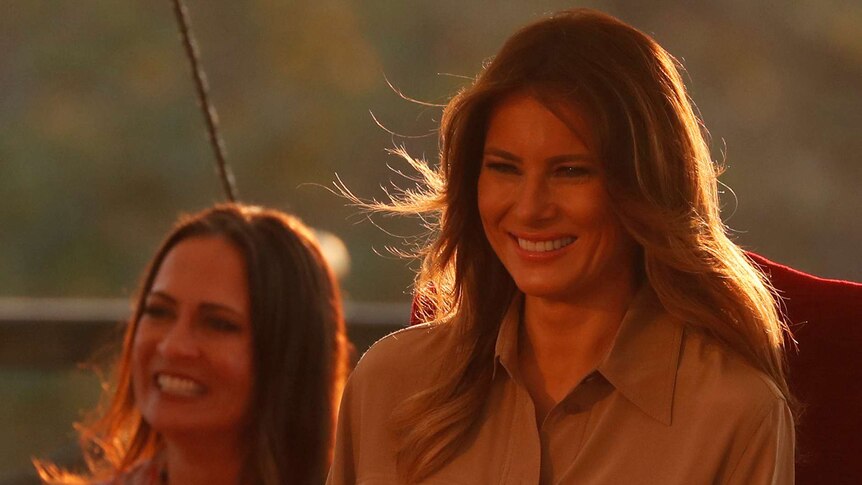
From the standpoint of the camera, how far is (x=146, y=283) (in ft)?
8.39

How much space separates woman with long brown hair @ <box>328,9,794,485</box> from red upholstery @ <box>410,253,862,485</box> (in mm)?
57

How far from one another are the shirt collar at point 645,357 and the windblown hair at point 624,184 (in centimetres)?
3

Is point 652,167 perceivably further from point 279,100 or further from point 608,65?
point 279,100

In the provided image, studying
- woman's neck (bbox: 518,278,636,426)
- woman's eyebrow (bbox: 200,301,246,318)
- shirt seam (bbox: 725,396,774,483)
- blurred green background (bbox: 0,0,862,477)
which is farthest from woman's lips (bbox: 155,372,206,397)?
blurred green background (bbox: 0,0,862,477)

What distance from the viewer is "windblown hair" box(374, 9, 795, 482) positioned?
1.78 metres

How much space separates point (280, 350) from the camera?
2516 millimetres

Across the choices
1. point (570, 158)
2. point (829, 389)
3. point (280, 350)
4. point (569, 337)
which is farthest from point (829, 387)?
point (280, 350)

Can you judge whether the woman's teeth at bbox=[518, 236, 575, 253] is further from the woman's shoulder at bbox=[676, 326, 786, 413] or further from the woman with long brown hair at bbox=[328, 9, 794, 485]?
the woman's shoulder at bbox=[676, 326, 786, 413]

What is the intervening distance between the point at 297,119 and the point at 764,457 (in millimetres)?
10757

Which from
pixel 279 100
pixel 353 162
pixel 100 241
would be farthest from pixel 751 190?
pixel 100 241

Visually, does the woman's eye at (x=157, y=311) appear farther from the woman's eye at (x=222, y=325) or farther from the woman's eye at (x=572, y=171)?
the woman's eye at (x=572, y=171)

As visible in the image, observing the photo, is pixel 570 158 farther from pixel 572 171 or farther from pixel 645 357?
pixel 645 357

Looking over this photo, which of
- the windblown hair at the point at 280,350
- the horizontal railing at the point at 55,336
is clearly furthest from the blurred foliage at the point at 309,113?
the windblown hair at the point at 280,350

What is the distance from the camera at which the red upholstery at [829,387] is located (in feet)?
6.25
